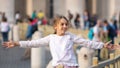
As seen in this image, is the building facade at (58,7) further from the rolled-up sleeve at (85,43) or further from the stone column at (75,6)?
the rolled-up sleeve at (85,43)

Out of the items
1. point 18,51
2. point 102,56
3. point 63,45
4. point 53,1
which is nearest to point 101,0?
point 53,1

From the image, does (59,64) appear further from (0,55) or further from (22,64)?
(0,55)

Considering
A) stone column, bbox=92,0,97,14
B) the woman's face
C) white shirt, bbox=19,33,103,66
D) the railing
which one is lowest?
stone column, bbox=92,0,97,14

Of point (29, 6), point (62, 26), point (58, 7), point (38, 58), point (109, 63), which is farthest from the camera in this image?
point (29, 6)

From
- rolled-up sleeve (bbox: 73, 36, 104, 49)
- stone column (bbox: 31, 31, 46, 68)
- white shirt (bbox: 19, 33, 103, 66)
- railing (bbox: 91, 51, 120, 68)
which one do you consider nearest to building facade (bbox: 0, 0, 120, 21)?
stone column (bbox: 31, 31, 46, 68)

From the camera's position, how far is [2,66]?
58.9ft

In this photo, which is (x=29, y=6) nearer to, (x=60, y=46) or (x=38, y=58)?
(x=38, y=58)

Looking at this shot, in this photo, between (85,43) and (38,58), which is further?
(38,58)

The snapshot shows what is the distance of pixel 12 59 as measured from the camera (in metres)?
21.0

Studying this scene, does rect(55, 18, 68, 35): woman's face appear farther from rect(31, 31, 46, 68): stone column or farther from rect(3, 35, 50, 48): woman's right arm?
rect(31, 31, 46, 68): stone column

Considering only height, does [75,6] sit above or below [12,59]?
above

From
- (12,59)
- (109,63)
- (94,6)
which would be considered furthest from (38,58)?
(94,6)

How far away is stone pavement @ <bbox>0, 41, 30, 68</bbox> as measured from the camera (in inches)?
733

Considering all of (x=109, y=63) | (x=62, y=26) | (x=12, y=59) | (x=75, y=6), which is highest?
(x=62, y=26)
